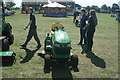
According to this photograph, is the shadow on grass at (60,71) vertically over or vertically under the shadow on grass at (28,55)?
under

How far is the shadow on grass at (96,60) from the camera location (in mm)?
6005

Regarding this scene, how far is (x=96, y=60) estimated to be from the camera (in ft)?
21.5

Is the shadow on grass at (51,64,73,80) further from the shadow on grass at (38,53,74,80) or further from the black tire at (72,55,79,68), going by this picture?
the black tire at (72,55,79,68)

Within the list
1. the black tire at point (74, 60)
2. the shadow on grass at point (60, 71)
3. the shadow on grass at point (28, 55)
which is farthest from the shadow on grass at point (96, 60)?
the shadow on grass at point (28, 55)

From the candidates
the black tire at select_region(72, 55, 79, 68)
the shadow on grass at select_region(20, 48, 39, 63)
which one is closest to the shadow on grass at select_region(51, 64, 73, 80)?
the black tire at select_region(72, 55, 79, 68)

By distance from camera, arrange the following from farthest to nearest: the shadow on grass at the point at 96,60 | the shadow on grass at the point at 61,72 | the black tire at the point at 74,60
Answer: the shadow on grass at the point at 96,60 → the black tire at the point at 74,60 → the shadow on grass at the point at 61,72

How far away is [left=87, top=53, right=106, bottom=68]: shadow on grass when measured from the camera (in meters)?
6.00

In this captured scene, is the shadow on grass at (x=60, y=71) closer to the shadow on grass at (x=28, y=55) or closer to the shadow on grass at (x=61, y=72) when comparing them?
the shadow on grass at (x=61, y=72)

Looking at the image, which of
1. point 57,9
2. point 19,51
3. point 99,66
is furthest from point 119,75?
point 57,9

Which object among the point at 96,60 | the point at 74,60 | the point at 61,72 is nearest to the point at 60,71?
the point at 61,72

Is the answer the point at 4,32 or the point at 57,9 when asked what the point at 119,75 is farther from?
the point at 57,9

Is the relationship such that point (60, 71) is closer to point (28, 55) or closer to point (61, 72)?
point (61, 72)

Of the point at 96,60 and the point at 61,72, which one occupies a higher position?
the point at 96,60

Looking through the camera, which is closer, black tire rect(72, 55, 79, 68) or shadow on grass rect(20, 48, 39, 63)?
black tire rect(72, 55, 79, 68)
